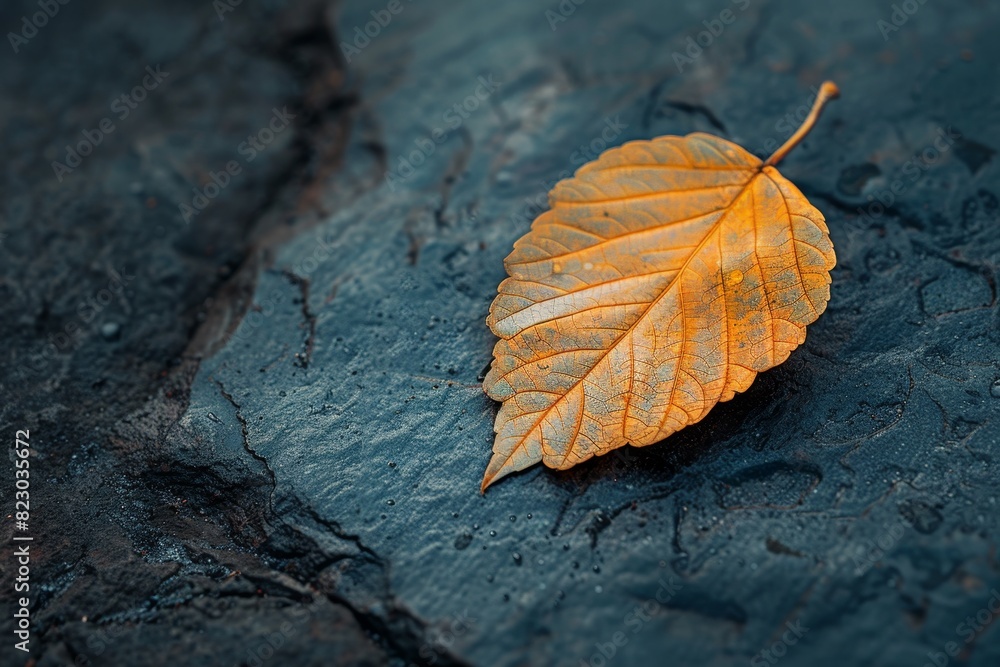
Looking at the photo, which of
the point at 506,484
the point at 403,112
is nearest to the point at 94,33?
the point at 403,112

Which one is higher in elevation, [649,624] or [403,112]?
[403,112]

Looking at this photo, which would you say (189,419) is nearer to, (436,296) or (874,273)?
(436,296)

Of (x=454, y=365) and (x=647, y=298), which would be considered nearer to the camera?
(x=647, y=298)

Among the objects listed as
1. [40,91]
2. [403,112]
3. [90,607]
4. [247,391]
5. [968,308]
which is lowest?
[968,308]

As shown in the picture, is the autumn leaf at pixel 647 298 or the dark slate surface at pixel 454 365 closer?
the dark slate surface at pixel 454 365

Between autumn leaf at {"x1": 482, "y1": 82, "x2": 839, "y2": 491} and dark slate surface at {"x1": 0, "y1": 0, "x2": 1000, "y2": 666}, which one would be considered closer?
dark slate surface at {"x1": 0, "y1": 0, "x2": 1000, "y2": 666}
